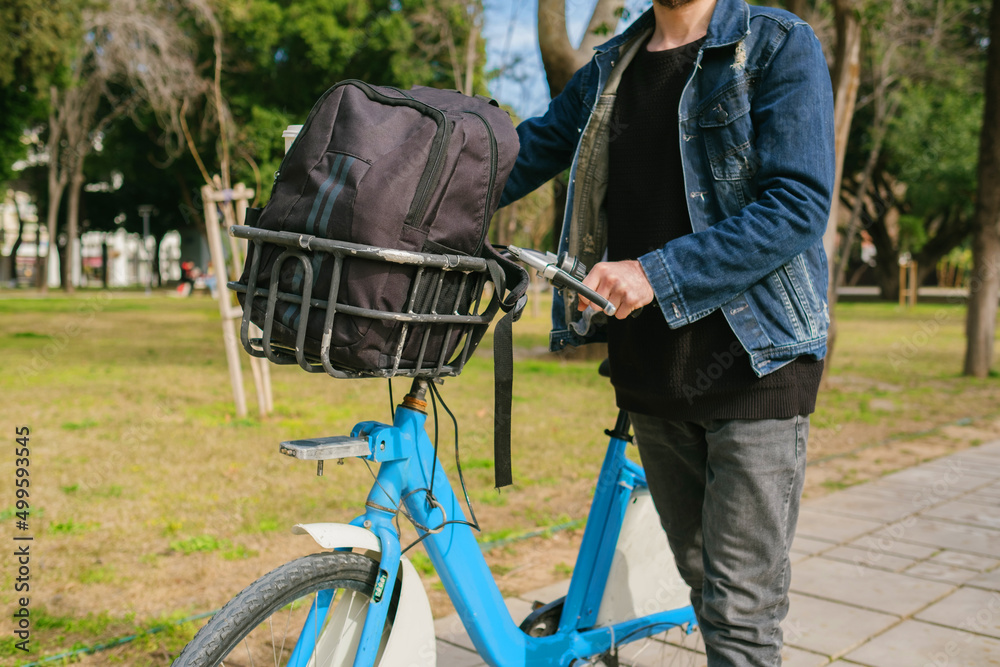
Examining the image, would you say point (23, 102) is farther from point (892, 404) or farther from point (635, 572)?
point (635, 572)

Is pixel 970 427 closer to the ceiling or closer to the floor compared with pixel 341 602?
closer to the floor

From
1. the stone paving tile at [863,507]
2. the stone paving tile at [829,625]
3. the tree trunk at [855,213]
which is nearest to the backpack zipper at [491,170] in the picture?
the stone paving tile at [829,625]

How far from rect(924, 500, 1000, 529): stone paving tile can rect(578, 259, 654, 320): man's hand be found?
3.82m

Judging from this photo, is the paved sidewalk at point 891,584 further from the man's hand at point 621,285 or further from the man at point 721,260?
the man's hand at point 621,285

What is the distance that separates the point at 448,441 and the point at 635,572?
390 cm

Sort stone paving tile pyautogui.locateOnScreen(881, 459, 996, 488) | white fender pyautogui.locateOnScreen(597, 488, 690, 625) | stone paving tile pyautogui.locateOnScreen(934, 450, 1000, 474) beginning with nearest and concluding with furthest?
white fender pyautogui.locateOnScreen(597, 488, 690, 625), stone paving tile pyautogui.locateOnScreen(881, 459, 996, 488), stone paving tile pyautogui.locateOnScreen(934, 450, 1000, 474)

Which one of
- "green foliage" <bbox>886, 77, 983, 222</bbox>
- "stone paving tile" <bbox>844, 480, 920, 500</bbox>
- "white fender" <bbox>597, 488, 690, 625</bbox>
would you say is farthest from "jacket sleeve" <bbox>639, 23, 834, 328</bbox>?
"green foliage" <bbox>886, 77, 983, 222</bbox>

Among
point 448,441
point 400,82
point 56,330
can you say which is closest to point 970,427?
point 448,441

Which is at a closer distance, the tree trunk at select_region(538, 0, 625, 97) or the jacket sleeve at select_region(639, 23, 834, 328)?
the jacket sleeve at select_region(639, 23, 834, 328)

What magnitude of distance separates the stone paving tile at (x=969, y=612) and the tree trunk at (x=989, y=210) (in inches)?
292

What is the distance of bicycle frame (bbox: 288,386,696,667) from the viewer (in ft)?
5.86

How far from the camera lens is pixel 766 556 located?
6.39 ft

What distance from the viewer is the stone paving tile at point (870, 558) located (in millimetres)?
4047

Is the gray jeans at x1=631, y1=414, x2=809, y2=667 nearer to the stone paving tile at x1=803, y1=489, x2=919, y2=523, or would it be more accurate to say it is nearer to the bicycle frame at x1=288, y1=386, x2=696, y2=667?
the bicycle frame at x1=288, y1=386, x2=696, y2=667
